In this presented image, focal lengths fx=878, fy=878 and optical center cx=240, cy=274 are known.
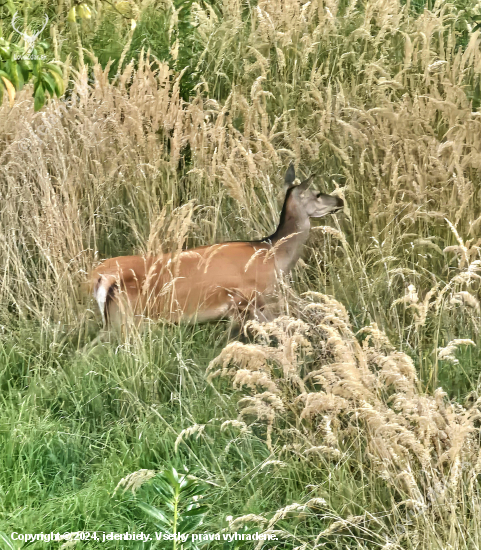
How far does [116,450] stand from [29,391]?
65cm

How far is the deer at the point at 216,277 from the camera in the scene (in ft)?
14.0

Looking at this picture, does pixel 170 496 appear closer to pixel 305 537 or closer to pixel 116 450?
pixel 305 537

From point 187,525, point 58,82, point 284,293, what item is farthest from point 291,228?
point 187,525

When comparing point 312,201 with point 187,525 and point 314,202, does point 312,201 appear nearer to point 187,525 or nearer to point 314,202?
point 314,202

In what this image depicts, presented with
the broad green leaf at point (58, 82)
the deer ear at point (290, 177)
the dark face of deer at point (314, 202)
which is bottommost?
the dark face of deer at point (314, 202)

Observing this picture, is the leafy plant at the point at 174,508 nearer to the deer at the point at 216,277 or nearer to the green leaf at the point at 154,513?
the green leaf at the point at 154,513

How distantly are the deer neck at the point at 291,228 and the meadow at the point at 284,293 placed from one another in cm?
14

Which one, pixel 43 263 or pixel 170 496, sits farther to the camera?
pixel 43 263

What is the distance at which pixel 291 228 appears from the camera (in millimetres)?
4715

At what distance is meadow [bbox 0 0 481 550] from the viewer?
2.80 metres

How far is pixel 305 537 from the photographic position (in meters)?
2.79

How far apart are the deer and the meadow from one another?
127 millimetres

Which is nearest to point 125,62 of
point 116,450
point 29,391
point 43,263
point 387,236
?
point 43,263

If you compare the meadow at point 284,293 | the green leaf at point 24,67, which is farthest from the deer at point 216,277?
the green leaf at point 24,67
